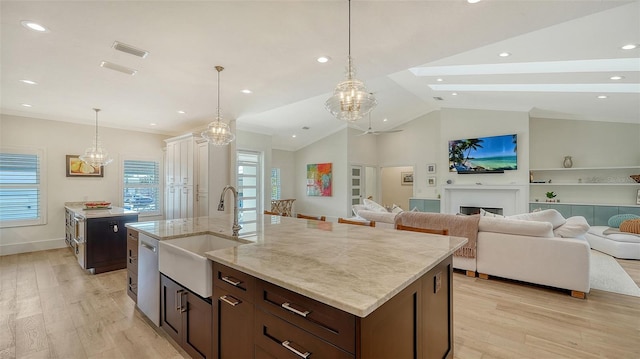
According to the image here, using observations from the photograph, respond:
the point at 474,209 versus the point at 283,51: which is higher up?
the point at 283,51

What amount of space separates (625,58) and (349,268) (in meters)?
4.95

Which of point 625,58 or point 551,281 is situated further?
point 625,58

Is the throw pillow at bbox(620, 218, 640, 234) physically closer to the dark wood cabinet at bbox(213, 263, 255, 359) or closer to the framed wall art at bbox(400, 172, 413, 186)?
the framed wall art at bbox(400, 172, 413, 186)

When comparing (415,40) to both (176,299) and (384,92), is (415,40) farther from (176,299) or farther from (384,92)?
(384,92)

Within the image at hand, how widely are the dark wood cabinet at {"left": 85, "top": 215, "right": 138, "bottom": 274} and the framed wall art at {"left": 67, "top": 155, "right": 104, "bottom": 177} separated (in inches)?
101

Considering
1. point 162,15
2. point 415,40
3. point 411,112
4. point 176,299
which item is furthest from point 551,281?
point 411,112

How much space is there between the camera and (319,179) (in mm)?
9531

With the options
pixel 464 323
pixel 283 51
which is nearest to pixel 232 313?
pixel 464 323

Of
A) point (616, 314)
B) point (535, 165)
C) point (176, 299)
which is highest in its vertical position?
point (535, 165)

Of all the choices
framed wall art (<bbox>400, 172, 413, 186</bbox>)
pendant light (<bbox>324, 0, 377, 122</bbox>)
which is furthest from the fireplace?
pendant light (<bbox>324, 0, 377, 122</bbox>)

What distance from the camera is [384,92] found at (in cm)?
687

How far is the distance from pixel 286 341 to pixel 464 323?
210 centimetres

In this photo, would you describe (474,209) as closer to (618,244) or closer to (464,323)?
(618,244)

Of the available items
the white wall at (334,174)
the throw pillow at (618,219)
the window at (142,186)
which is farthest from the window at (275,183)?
the throw pillow at (618,219)
